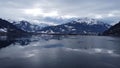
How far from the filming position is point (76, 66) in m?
40.8

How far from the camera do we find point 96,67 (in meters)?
40.2

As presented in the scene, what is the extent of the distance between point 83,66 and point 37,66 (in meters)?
11.4

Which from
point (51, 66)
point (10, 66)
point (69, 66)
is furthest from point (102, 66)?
point (10, 66)

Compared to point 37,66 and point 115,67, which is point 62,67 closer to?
point 37,66

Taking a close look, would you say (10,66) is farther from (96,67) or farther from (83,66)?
(96,67)

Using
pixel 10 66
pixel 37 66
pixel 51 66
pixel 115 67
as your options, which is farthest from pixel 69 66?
pixel 10 66

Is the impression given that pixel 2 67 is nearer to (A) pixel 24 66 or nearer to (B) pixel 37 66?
(A) pixel 24 66

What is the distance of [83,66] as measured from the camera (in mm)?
41062

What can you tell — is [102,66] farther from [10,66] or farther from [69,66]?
[10,66]

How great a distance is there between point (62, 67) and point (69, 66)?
6.97 feet

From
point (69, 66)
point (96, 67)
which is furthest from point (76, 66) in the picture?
point (96, 67)

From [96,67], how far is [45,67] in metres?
12.3

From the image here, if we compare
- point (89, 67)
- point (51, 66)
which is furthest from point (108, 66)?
point (51, 66)

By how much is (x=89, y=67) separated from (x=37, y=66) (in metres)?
12.8
